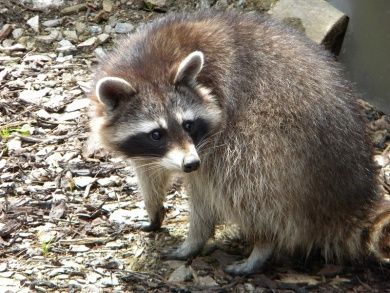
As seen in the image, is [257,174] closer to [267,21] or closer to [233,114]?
[233,114]

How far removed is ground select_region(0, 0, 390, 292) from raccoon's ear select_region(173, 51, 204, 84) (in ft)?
3.44

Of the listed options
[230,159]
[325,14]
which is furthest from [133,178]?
[325,14]

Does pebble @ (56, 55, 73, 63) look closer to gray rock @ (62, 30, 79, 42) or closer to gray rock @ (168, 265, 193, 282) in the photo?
gray rock @ (62, 30, 79, 42)

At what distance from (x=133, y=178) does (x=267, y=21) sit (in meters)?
1.38

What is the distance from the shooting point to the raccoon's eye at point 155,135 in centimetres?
401

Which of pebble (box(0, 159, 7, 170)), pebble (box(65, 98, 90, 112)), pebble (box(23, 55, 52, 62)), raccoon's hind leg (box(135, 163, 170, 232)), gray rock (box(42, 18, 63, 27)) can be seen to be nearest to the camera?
raccoon's hind leg (box(135, 163, 170, 232))

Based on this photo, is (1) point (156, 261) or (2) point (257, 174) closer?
(2) point (257, 174)

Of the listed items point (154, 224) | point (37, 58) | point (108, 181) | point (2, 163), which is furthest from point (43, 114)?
point (154, 224)

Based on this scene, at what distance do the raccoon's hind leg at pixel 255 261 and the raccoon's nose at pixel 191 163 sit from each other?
0.71m

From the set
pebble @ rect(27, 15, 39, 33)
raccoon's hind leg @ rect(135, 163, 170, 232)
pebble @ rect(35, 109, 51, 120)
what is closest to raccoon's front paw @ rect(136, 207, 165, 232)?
raccoon's hind leg @ rect(135, 163, 170, 232)

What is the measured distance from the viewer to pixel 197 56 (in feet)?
13.1

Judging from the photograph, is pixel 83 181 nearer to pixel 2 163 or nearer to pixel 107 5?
pixel 2 163

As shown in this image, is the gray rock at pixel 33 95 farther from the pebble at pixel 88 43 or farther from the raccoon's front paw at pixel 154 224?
the raccoon's front paw at pixel 154 224

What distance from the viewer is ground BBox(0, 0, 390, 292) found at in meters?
4.18
